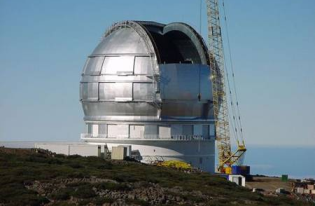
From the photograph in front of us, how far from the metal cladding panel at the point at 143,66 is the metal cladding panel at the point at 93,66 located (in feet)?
13.5

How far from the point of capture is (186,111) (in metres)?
78.1

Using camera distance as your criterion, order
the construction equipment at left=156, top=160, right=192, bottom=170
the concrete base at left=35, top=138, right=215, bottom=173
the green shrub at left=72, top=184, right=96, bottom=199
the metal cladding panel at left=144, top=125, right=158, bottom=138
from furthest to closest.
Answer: the metal cladding panel at left=144, top=125, right=158, bottom=138 → the concrete base at left=35, top=138, right=215, bottom=173 → the construction equipment at left=156, top=160, right=192, bottom=170 → the green shrub at left=72, top=184, right=96, bottom=199

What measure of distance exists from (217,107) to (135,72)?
10.7 m

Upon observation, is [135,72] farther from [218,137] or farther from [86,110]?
[218,137]

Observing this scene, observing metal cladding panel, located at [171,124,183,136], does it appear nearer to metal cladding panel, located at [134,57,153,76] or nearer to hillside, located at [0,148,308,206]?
metal cladding panel, located at [134,57,153,76]

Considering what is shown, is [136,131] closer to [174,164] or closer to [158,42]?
[174,164]

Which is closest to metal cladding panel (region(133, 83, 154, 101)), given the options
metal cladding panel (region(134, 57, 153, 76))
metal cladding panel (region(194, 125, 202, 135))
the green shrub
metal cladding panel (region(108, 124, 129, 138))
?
metal cladding panel (region(134, 57, 153, 76))

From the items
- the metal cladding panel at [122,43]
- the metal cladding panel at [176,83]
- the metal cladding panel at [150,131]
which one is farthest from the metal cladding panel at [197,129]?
the metal cladding panel at [122,43]

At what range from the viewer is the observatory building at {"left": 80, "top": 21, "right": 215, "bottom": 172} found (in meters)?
A: 76.8

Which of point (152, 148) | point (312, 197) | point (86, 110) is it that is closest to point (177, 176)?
point (312, 197)

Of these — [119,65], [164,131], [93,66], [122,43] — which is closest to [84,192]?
[119,65]

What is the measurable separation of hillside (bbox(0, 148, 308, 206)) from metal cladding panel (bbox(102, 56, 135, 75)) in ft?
71.4

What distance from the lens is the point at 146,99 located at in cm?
7669

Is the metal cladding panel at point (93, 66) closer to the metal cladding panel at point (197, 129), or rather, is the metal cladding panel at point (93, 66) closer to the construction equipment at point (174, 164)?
Answer: the metal cladding panel at point (197, 129)
